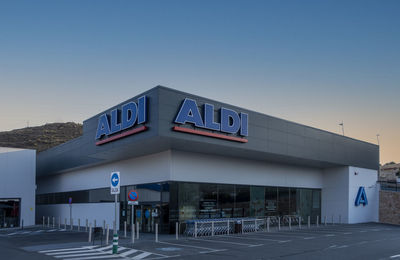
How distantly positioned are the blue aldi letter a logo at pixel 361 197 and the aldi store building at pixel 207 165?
13 centimetres

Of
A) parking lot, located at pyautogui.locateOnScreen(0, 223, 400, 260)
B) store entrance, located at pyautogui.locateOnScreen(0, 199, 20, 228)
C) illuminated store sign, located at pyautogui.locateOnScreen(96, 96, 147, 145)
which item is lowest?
store entrance, located at pyautogui.locateOnScreen(0, 199, 20, 228)

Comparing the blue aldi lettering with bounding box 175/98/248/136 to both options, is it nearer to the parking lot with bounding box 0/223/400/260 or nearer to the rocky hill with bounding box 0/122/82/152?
the parking lot with bounding box 0/223/400/260

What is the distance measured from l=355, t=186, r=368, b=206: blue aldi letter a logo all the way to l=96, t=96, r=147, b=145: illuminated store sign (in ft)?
76.1

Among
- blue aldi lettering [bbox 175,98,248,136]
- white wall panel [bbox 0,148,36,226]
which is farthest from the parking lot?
white wall panel [bbox 0,148,36,226]

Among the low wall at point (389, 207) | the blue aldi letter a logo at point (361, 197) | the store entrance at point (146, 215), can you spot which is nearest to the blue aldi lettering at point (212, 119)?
the store entrance at point (146, 215)

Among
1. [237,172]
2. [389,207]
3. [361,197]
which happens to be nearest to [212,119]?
[237,172]

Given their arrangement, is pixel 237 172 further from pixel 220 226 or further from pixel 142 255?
pixel 142 255

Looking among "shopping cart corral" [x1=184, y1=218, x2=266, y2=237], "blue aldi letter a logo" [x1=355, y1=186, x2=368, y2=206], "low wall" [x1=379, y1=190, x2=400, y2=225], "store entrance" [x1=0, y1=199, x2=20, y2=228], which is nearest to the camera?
"shopping cart corral" [x1=184, y1=218, x2=266, y2=237]

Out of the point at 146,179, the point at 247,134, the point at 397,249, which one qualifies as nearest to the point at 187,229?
the point at 146,179

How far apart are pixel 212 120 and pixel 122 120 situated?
5190 millimetres

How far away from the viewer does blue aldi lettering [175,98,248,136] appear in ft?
73.8

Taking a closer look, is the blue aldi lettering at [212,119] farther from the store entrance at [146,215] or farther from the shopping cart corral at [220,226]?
the store entrance at [146,215]

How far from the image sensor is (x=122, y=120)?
23938 millimetres

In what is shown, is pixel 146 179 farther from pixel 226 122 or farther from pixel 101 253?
pixel 101 253
